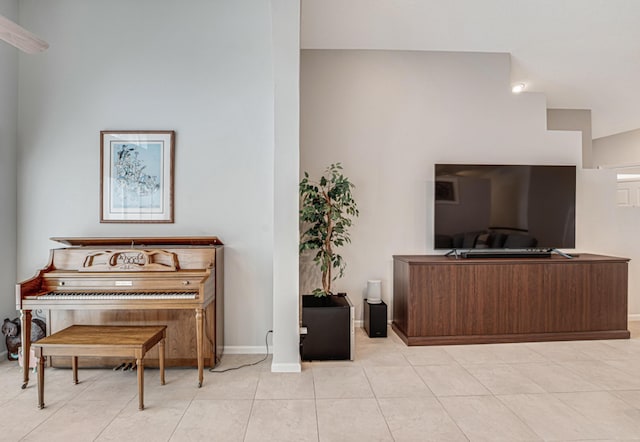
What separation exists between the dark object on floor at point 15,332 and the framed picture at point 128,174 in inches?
36.1

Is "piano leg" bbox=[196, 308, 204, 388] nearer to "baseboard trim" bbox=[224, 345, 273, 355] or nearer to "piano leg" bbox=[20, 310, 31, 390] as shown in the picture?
"baseboard trim" bbox=[224, 345, 273, 355]

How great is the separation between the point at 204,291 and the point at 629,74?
16.7ft

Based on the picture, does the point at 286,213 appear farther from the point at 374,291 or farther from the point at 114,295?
the point at 374,291

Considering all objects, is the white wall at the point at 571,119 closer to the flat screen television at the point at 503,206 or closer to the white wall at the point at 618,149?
the white wall at the point at 618,149

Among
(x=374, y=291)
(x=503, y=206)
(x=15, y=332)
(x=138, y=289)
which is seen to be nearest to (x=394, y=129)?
(x=503, y=206)

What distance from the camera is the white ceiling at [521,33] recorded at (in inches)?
131

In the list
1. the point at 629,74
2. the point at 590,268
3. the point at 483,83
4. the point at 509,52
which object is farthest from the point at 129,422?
the point at 629,74

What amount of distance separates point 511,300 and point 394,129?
207 cm

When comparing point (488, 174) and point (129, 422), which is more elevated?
point (488, 174)

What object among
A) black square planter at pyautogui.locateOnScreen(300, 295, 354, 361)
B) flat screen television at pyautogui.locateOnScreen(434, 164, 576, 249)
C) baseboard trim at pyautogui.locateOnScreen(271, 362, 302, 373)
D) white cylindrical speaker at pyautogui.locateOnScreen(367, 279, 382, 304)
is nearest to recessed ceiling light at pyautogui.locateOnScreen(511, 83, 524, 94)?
flat screen television at pyautogui.locateOnScreen(434, 164, 576, 249)

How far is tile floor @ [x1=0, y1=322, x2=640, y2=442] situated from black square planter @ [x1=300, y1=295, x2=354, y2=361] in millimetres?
96

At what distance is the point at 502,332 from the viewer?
3.65m

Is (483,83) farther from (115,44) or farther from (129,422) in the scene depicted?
(129,422)

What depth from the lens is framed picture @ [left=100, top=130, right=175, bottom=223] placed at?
129 inches
